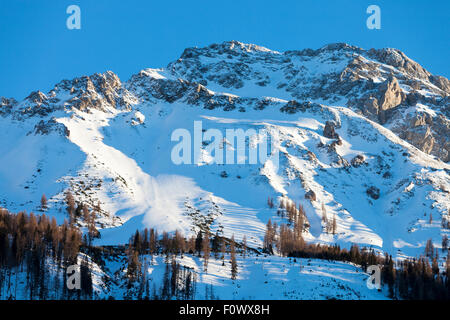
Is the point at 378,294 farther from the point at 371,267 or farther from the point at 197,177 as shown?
the point at 197,177

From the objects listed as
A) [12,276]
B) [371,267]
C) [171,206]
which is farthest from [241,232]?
[12,276]

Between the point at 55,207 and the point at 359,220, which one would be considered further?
the point at 359,220

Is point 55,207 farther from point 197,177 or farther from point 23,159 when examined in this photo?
point 197,177

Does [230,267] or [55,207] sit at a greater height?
[55,207]

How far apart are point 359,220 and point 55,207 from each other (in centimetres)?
10688

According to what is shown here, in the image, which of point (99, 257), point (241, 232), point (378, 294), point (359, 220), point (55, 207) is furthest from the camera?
point (359, 220)

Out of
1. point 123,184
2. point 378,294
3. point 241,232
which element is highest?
point 123,184

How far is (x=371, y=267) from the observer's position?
113500 mm

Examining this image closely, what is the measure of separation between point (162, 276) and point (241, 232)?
53.7 meters

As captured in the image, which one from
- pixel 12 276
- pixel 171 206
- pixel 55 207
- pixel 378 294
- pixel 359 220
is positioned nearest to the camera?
pixel 12 276

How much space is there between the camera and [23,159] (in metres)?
182

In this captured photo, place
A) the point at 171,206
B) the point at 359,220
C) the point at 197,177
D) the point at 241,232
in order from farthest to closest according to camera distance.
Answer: the point at 197,177, the point at 359,220, the point at 171,206, the point at 241,232
